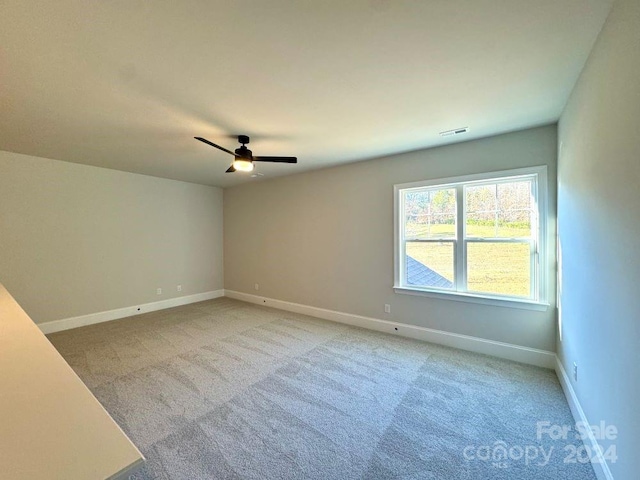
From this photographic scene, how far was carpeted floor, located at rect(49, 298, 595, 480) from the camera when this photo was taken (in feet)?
5.66

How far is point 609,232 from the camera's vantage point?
5.02ft

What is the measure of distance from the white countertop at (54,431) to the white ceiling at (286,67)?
73.0 inches

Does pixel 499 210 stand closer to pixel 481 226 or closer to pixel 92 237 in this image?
pixel 481 226

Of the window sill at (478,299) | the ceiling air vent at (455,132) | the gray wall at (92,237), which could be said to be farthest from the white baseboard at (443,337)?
the gray wall at (92,237)

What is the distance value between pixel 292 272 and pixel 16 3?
4396 millimetres

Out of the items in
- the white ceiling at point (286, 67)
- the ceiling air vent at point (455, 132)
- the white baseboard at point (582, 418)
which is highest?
the ceiling air vent at point (455, 132)

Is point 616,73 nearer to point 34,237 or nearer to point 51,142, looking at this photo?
point 51,142

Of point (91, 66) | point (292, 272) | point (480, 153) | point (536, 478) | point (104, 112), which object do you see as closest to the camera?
point (536, 478)

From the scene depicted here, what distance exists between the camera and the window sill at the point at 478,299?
2.96 metres

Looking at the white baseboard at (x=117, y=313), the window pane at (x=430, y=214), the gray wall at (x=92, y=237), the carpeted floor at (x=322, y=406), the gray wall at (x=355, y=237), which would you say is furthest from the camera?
the white baseboard at (x=117, y=313)

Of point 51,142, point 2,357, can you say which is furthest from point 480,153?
point 51,142

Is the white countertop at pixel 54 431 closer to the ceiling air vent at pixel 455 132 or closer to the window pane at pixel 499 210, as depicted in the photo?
the ceiling air vent at pixel 455 132

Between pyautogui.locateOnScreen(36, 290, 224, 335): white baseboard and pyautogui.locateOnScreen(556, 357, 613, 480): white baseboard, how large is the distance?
6.17 meters

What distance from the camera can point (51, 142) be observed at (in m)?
3.37
